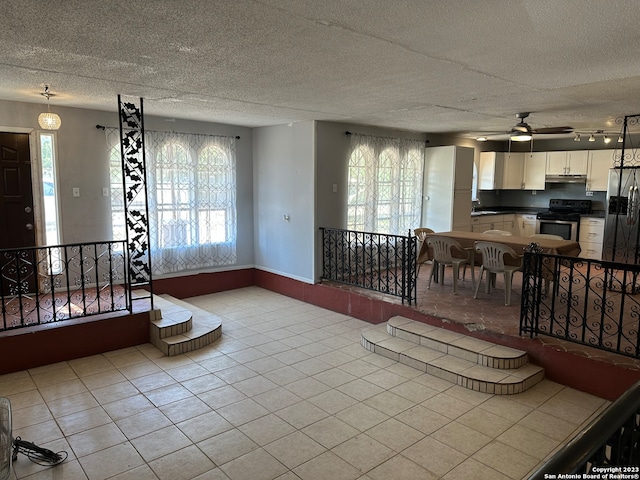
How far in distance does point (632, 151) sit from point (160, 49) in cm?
820

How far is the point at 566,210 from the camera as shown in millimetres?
8602

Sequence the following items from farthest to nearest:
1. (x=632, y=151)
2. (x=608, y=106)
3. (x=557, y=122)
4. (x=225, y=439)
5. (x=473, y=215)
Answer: (x=473, y=215) < (x=632, y=151) < (x=557, y=122) < (x=608, y=106) < (x=225, y=439)

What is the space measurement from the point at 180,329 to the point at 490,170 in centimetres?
685

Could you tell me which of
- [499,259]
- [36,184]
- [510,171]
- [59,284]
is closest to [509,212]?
[510,171]

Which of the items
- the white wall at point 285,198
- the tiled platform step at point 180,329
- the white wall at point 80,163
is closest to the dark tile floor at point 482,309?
the white wall at point 285,198

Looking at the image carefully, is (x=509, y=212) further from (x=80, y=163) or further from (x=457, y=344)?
(x=80, y=163)

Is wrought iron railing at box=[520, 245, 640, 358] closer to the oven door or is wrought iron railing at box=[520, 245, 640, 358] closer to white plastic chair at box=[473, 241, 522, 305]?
white plastic chair at box=[473, 241, 522, 305]

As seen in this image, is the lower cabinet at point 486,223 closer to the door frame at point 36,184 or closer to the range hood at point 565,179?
the range hood at point 565,179

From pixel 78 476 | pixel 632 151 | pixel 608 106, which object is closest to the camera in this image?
pixel 78 476

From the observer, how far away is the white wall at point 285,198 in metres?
6.33

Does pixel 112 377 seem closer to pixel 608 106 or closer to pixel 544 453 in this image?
pixel 544 453

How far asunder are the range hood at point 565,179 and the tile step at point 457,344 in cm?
535

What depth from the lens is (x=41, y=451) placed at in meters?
2.77

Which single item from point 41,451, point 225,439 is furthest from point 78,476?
point 225,439
